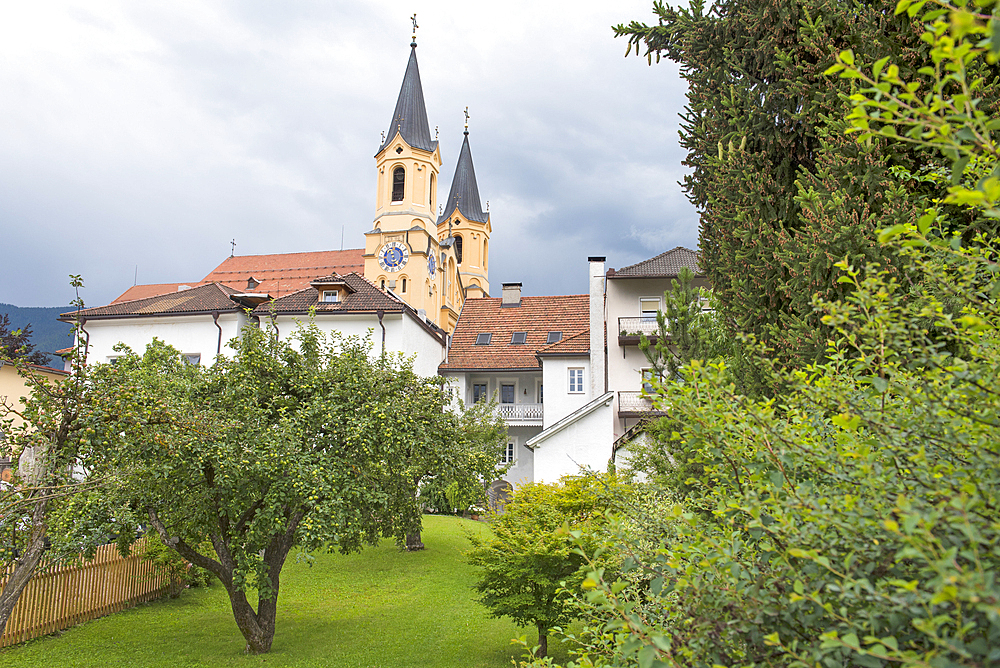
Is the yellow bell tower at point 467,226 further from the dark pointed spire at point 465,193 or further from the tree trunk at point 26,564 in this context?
the tree trunk at point 26,564

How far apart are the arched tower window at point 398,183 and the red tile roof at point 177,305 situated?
19.3m

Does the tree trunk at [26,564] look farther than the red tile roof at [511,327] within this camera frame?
No

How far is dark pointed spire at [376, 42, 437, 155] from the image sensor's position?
50844 millimetres

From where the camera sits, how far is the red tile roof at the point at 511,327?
36.5m

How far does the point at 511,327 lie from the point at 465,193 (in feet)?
112

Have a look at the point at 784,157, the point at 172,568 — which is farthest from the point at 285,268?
the point at 784,157

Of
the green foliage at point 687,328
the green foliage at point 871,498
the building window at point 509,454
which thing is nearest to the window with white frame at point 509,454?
the building window at point 509,454

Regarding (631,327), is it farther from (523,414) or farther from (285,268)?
(285,268)

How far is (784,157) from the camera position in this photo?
23.1ft

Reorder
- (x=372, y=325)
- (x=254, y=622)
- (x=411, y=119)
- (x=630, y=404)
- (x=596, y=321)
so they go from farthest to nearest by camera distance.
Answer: (x=411, y=119), (x=372, y=325), (x=596, y=321), (x=630, y=404), (x=254, y=622)

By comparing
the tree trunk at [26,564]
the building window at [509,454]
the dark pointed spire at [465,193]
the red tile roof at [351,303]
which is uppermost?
the dark pointed spire at [465,193]

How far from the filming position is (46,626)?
502 inches

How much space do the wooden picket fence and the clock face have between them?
107 ft

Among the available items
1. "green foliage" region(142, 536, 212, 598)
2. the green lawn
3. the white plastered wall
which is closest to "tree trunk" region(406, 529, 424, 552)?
the green lawn
